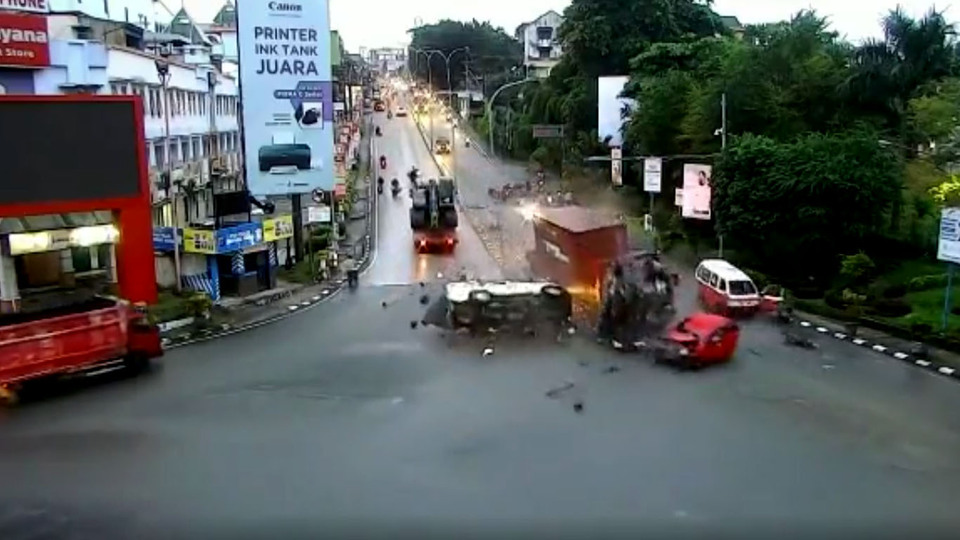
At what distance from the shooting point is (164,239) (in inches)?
1232

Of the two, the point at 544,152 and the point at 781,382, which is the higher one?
the point at 544,152

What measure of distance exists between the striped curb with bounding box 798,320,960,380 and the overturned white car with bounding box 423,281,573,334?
714 centimetres

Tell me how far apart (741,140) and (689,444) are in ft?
67.5

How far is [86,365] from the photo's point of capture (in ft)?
68.9

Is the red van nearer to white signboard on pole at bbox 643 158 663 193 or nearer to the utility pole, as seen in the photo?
the utility pole

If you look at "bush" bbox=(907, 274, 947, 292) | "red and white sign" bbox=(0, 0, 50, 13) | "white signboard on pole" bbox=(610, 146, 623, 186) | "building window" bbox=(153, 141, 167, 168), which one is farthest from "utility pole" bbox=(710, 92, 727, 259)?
"red and white sign" bbox=(0, 0, 50, 13)

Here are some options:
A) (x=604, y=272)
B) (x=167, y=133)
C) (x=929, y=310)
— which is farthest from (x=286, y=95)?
(x=929, y=310)

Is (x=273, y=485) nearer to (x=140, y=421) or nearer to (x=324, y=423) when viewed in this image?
(x=324, y=423)

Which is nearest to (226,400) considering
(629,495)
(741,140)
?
(629,495)

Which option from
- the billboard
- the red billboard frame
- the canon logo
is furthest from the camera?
the billboard

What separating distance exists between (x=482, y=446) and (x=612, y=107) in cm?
4164

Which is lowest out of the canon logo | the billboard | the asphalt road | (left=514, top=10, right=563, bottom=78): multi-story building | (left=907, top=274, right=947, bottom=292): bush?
the asphalt road

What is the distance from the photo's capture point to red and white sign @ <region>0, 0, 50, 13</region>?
112ft

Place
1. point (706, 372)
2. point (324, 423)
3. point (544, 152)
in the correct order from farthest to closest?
point (544, 152), point (706, 372), point (324, 423)
